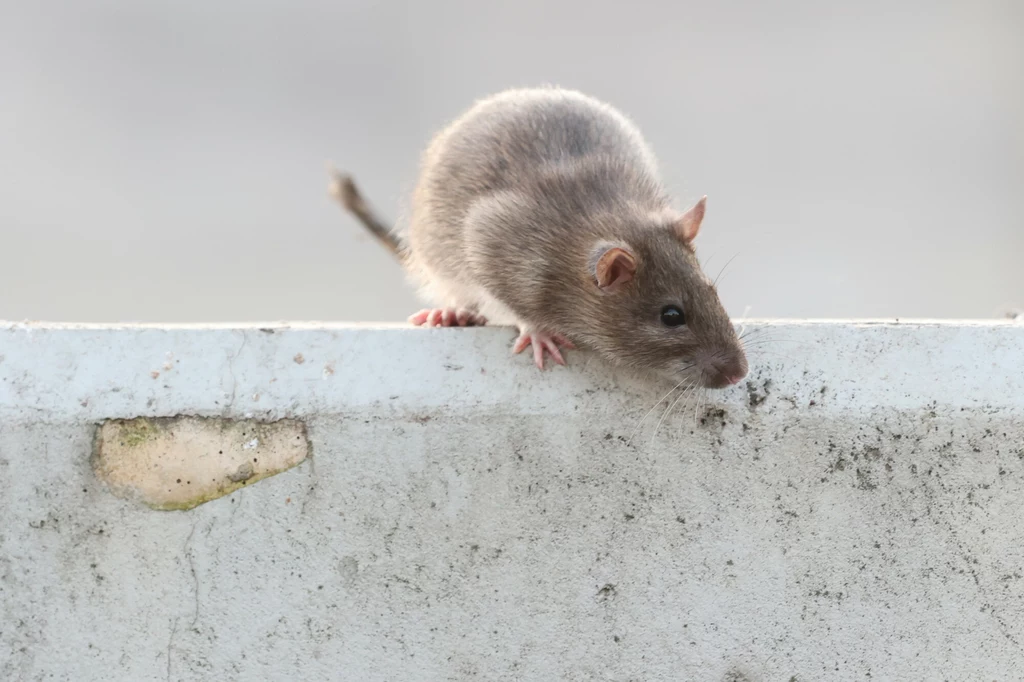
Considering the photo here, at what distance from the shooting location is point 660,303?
9.75 feet

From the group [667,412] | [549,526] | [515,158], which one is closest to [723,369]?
[667,412]

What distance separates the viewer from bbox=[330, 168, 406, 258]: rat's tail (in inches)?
→ 187

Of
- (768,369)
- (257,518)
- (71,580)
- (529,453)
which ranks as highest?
(768,369)

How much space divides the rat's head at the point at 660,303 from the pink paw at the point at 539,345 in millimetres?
167

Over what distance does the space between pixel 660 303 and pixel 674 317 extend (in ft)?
0.21

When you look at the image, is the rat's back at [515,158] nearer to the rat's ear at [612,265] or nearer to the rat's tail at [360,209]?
the rat's ear at [612,265]

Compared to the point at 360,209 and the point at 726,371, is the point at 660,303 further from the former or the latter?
the point at 360,209

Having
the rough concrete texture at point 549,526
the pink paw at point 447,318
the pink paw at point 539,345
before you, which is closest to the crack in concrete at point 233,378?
the rough concrete texture at point 549,526

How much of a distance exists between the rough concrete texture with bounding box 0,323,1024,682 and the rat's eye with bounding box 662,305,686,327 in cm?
39

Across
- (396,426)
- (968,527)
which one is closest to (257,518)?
(396,426)

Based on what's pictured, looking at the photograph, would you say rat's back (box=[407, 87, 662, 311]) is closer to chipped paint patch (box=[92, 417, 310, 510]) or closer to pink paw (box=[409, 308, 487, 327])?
pink paw (box=[409, 308, 487, 327])

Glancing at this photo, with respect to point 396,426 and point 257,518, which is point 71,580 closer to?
point 257,518

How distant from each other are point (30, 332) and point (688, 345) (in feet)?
6.05

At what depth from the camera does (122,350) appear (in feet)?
8.46
